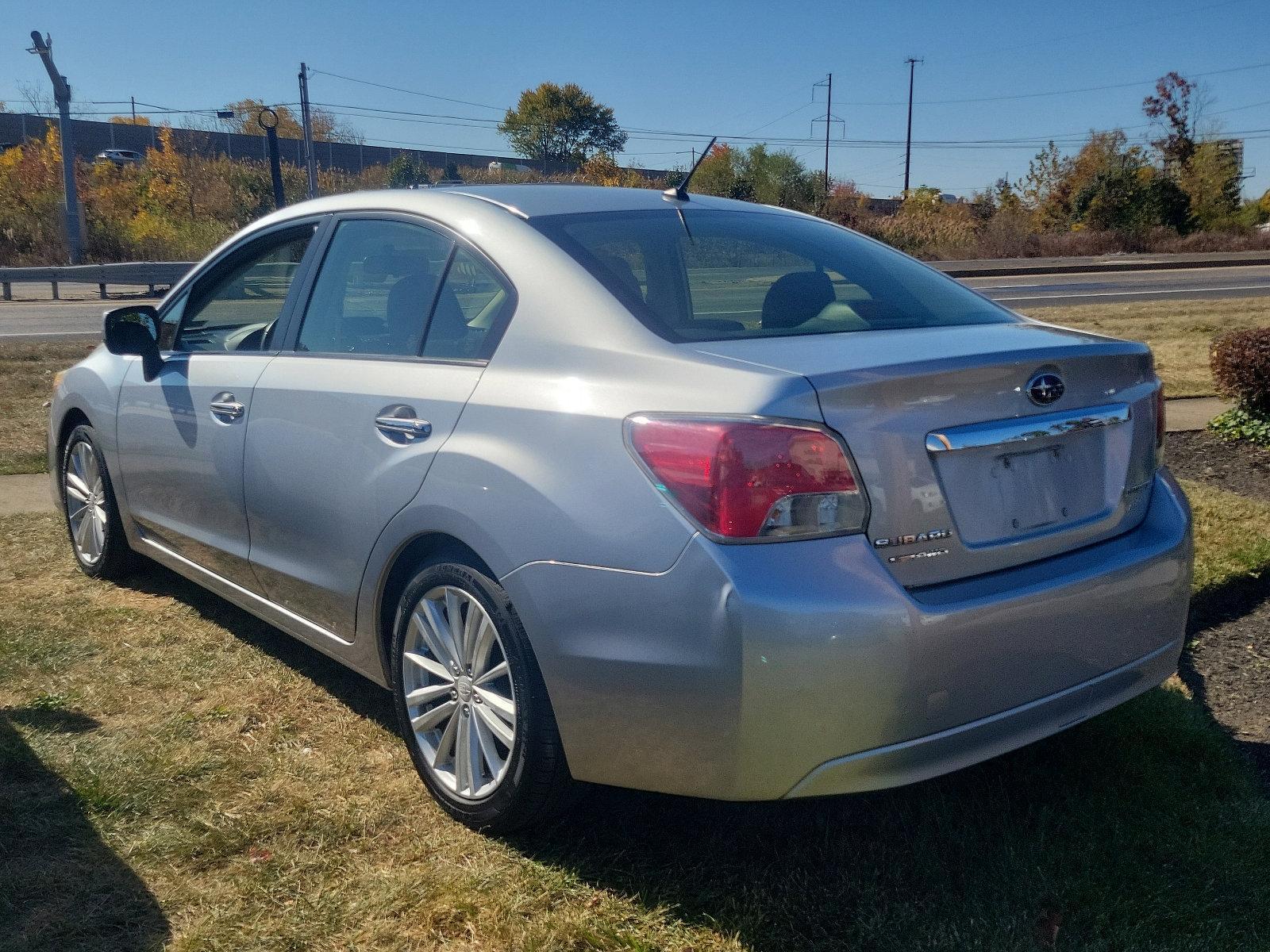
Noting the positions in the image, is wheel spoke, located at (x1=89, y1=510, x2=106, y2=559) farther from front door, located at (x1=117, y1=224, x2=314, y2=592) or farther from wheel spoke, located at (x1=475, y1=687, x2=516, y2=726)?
wheel spoke, located at (x1=475, y1=687, x2=516, y2=726)

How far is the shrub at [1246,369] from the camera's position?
7.51m

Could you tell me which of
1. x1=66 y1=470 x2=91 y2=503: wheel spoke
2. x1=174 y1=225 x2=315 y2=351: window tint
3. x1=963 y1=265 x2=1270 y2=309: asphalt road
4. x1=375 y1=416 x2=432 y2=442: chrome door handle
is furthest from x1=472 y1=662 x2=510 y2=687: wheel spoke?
x1=963 y1=265 x2=1270 y2=309: asphalt road

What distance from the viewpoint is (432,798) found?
327 centimetres

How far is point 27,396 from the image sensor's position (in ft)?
33.4

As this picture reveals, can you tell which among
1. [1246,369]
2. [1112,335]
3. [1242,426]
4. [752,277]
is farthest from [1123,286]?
[752,277]

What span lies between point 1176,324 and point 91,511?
13641mm

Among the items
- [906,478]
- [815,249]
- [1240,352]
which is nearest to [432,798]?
[906,478]

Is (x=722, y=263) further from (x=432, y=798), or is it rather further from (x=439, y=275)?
(x=432, y=798)

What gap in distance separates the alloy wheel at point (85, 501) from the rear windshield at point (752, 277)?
2.87 meters

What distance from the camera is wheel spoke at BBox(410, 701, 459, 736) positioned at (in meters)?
3.09

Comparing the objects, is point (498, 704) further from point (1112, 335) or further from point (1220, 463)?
point (1112, 335)

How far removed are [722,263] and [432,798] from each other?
1758 millimetres

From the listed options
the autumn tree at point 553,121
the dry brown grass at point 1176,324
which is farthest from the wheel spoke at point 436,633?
the autumn tree at point 553,121

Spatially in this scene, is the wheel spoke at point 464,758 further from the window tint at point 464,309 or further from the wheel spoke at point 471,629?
the window tint at point 464,309
